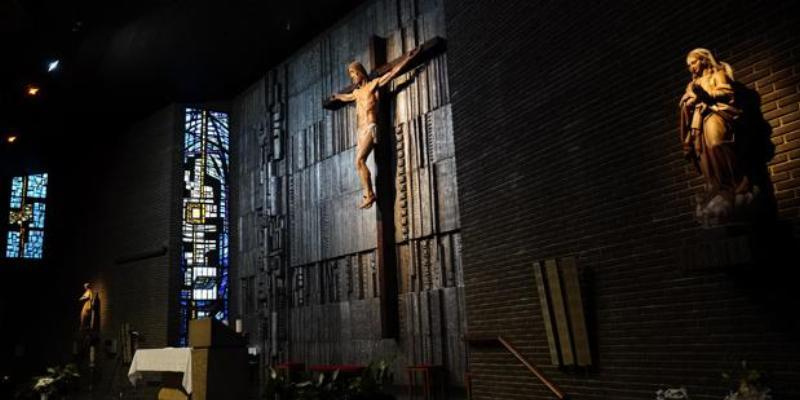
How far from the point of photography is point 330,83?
1133 centimetres

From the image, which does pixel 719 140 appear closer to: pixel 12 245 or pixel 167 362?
pixel 167 362

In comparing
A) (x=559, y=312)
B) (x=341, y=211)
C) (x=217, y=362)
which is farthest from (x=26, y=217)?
(x=559, y=312)

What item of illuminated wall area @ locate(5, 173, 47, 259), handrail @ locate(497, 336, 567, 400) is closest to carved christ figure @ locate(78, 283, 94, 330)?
illuminated wall area @ locate(5, 173, 47, 259)

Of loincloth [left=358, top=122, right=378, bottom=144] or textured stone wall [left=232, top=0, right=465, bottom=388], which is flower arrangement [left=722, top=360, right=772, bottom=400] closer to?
textured stone wall [left=232, top=0, right=465, bottom=388]

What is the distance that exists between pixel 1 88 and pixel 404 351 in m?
7.27

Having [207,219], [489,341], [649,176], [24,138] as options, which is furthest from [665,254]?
[24,138]

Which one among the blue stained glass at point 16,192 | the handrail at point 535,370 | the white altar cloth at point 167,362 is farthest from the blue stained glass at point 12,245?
the handrail at point 535,370

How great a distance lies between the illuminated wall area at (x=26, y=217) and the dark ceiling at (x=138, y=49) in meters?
2.71

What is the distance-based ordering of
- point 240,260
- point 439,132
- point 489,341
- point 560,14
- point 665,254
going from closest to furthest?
point 665,254 < point 560,14 < point 489,341 < point 439,132 < point 240,260

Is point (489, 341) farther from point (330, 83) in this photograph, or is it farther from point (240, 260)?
point (240, 260)

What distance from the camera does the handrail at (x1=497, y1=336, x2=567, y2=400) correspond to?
5.58m

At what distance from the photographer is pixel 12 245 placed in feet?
54.0

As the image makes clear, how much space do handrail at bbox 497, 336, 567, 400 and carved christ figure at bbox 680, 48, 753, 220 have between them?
2045 mm

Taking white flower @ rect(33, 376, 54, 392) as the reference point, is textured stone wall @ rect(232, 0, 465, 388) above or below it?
above
